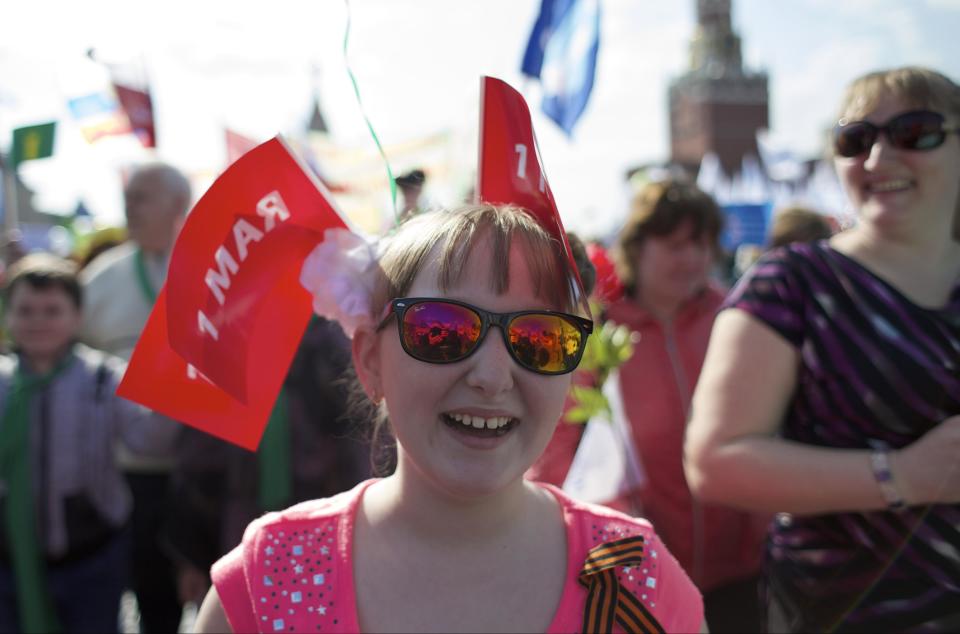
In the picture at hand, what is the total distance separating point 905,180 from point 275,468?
2.13 m

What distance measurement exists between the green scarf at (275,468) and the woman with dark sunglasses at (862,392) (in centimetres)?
157

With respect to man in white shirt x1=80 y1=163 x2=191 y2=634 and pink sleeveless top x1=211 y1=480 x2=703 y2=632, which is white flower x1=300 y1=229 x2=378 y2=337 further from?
man in white shirt x1=80 y1=163 x2=191 y2=634

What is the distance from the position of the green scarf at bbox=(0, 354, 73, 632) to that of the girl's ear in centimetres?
215

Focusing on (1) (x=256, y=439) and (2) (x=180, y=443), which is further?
(2) (x=180, y=443)

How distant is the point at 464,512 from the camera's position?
131 centimetres

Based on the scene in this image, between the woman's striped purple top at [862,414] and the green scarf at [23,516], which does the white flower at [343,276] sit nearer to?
the woman's striped purple top at [862,414]

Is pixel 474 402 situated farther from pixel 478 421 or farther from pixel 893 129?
pixel 893 129

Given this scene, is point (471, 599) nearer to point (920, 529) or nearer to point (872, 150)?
point (920, 529)

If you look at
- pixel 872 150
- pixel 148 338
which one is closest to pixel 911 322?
pixel 872 150

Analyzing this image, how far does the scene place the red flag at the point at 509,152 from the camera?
1405 millimetres

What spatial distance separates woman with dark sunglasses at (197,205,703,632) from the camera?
124cm

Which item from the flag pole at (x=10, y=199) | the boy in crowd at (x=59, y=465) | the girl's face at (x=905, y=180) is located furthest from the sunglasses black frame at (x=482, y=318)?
the flag pole at (x=10, y=199)

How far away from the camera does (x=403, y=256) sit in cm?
136

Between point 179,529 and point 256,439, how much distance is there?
168 cm
